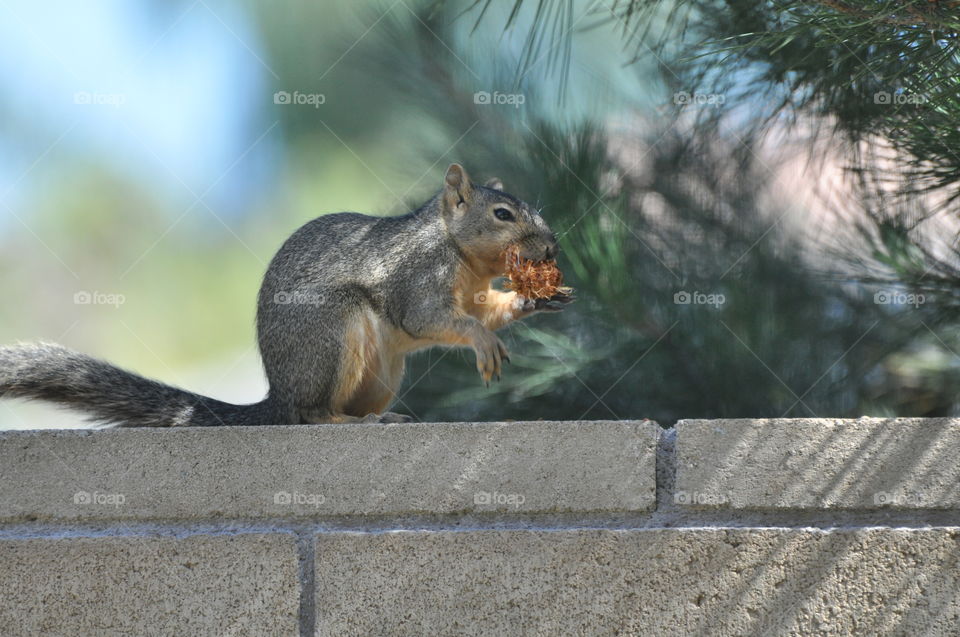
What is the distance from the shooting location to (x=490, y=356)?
6.61 feet

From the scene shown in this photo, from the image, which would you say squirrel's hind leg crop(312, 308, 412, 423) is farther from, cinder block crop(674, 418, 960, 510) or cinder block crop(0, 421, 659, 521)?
cinder block crop(674, 418, 960, 510)

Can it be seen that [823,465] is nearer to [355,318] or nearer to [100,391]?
[355,318]

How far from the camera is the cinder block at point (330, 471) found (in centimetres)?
161

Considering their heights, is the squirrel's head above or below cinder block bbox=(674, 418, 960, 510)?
above

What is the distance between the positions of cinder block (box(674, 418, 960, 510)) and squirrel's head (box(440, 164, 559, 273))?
731 millimetres

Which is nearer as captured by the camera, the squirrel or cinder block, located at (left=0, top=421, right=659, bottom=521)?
cinder block, located at (left=0, top=421, right=659, bottom=521)

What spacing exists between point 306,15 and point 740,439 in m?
1.98

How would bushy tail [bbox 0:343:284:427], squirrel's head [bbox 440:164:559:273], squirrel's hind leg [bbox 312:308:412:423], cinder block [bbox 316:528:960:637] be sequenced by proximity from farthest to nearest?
squirrel's head [bbox 440:164:559:273] < squirrel's hind leg [bbox 312:308:412:423] < bushy tail [bbox 0:343:284:427] < cinder block [bbox 316:528:960:637]

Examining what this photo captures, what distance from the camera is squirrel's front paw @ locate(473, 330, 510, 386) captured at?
2000mm

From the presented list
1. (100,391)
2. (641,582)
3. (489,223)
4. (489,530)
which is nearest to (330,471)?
(489,530)

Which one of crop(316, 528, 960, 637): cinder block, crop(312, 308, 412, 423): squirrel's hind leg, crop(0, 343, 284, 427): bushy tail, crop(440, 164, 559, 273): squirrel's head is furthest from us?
crop(440, 164, 559, 273): squirrel's head

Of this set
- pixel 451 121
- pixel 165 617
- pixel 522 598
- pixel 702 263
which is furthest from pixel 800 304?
pixel 165 617

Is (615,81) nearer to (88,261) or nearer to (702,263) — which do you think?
(702,263)

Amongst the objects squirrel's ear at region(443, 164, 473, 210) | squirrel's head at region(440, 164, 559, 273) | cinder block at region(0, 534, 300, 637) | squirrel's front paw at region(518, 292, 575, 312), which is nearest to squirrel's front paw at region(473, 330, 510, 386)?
squirrel's front paw at region(518, 292, 575, 312)
